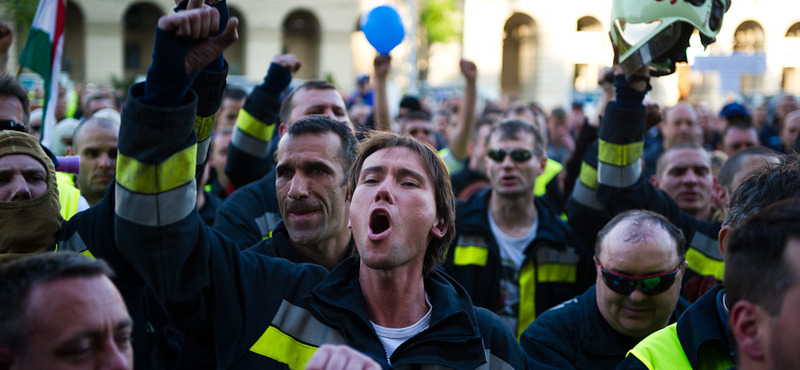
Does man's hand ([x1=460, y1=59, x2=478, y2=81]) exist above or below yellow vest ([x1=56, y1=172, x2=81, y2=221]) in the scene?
above

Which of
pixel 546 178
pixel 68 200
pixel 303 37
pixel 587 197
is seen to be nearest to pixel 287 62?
pixel 68 200

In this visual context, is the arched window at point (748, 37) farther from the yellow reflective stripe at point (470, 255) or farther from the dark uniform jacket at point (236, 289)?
the dark uniform jacket at point (236, 289)

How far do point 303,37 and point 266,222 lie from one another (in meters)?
37.3

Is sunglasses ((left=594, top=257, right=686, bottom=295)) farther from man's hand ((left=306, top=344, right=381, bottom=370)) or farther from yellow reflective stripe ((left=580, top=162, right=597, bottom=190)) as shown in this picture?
man's hand ((left=306, top=344, right=381, bottom=370))

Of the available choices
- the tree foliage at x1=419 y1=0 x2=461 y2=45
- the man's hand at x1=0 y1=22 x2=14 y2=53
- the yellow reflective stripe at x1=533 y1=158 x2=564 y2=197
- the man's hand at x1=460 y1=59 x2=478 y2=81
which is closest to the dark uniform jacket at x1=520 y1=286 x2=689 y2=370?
the yellow reflective stripe at x1=533 y1=158 x2=564 y2=197

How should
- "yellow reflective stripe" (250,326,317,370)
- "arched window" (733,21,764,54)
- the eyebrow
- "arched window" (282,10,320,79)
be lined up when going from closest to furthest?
the eyebrow
"yellow reflective stripe" (250,326,317,370)
"arched window" (733,21,764,54)
"arched window" (282,10,320,79)

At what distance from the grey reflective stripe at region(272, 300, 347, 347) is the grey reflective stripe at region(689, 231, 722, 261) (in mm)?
2493

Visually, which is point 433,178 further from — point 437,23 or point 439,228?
point 437,23

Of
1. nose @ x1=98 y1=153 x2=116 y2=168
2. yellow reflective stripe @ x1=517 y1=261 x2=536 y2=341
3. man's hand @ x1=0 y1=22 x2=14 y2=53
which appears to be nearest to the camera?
yellow reflective stripe @ x1=517 y1=261 x2=536 y2=341

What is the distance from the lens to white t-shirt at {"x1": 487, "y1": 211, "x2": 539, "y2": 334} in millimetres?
4211

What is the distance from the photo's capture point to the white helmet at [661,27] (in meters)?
2.83

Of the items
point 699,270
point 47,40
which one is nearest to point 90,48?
point 47,40

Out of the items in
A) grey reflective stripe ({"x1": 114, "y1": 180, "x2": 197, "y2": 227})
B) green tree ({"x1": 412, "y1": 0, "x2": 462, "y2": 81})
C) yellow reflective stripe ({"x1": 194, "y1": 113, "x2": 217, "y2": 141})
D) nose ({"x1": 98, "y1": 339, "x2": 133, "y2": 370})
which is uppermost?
green tree ({"x1": 412, "y1": 0, "x2": 462, "y2": 81})

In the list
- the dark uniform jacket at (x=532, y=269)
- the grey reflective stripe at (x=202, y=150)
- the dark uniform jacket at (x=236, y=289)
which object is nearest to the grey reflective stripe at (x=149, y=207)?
the dark uniform jacket at (x=236, y=289)
